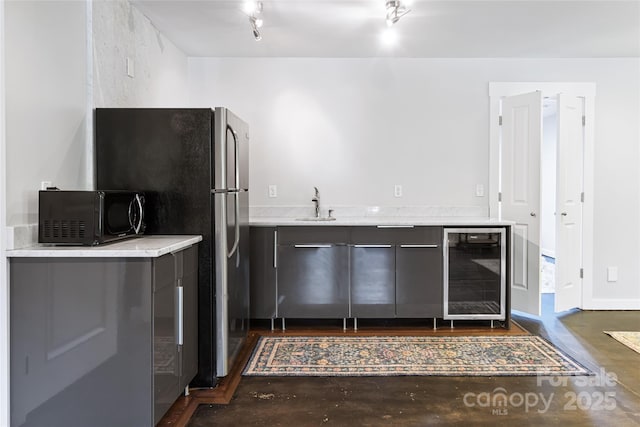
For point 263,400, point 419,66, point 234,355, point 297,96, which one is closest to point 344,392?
point 263,400

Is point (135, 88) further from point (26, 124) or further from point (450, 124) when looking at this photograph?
point (450, 124)

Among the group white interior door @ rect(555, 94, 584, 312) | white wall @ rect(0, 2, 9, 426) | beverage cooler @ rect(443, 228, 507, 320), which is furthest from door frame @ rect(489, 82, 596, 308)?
white wall @ rect(0, 2, 9, 426)

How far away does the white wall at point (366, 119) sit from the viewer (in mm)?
4328

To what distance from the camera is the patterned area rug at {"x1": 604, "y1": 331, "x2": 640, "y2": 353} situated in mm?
3337

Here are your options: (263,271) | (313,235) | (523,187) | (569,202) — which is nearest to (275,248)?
(263,271)

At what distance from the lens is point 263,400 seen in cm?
249

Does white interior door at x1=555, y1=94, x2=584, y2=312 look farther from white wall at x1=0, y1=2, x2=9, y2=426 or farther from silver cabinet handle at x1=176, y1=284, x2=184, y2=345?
white wall at x1=0, y1=2, x2=9, y2=426

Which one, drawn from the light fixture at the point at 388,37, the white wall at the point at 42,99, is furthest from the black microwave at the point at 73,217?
the light fixture at the point at 388,37

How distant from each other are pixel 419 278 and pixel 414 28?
200 cm

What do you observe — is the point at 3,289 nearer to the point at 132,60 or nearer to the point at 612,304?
the point at 132,60

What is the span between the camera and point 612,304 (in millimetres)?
4402

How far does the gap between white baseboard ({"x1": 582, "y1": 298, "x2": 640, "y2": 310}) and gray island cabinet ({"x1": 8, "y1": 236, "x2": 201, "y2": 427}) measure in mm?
4137

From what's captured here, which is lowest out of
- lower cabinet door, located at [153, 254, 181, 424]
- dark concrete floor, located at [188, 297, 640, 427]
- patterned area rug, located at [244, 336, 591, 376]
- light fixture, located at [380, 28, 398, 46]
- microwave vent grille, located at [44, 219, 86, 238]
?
dark concrete floor, located at [188, 297, 640, 427]

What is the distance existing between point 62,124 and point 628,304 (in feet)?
→ 16.4
